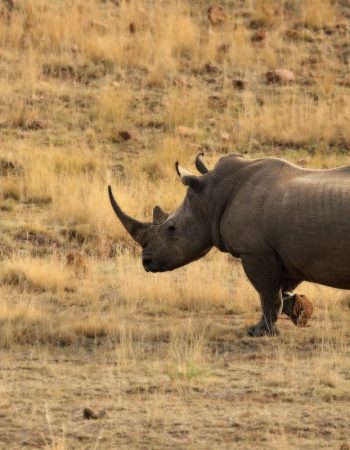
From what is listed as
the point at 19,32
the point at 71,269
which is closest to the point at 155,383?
the point at 71,269

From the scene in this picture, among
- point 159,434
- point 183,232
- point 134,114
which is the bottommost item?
point 159,434

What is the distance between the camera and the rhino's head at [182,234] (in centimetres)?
1229

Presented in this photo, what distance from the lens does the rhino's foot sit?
11.8 meters

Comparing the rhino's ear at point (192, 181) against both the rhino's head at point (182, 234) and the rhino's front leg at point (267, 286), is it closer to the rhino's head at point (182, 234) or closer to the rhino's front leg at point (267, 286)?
the rhino's head at point (182, 234)

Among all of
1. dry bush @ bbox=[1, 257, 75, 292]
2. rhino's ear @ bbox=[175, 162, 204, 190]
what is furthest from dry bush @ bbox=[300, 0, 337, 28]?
rhino's ear @ bbox=[175, 162, 204, 190]

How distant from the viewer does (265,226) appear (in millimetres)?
11516

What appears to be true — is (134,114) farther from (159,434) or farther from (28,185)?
(159,434)

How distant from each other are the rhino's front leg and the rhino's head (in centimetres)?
66

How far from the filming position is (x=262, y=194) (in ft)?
38.3

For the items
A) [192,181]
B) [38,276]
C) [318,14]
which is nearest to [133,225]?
[192,181]

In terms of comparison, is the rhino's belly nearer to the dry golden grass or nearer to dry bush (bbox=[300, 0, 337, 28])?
the dry golden grass

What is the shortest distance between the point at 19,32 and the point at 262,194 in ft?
33.6

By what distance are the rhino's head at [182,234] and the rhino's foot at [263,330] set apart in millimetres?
877

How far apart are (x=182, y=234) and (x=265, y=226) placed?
103cm
